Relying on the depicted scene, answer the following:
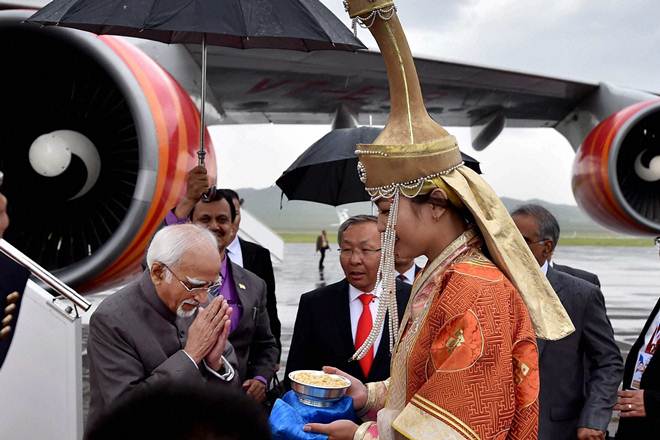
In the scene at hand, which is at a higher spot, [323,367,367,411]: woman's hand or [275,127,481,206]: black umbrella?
[275,127,481,206]: black umbrella

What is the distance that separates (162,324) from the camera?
7.16 feet

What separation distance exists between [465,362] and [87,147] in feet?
10.4

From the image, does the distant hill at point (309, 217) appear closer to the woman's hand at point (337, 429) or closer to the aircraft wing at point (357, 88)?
the aircraft wing at point (357, 88)

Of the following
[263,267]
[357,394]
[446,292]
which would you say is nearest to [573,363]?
[357,394]

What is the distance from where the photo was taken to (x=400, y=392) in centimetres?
170

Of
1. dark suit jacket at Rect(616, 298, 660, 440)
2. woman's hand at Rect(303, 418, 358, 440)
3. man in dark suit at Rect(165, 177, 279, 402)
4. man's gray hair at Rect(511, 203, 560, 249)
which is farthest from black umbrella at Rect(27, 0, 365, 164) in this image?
dark suit jacket at Rect(616, 298, 660, 440)

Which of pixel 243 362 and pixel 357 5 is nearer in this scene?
pixel 357 5

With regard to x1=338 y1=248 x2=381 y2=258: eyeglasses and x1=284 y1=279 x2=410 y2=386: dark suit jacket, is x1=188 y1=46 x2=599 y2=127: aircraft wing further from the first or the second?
x1=284 y1=279 x2=410 y2=386: dark suit jacket

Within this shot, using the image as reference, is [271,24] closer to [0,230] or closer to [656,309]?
[0,230]

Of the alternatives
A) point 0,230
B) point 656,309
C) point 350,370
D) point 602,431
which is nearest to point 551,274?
point 656,309

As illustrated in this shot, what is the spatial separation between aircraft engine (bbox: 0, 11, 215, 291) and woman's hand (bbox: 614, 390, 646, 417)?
2.49m

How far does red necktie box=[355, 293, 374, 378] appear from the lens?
113 inches

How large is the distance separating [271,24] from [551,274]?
1.51 m

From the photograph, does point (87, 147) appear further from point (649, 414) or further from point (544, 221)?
point (649, 414)
